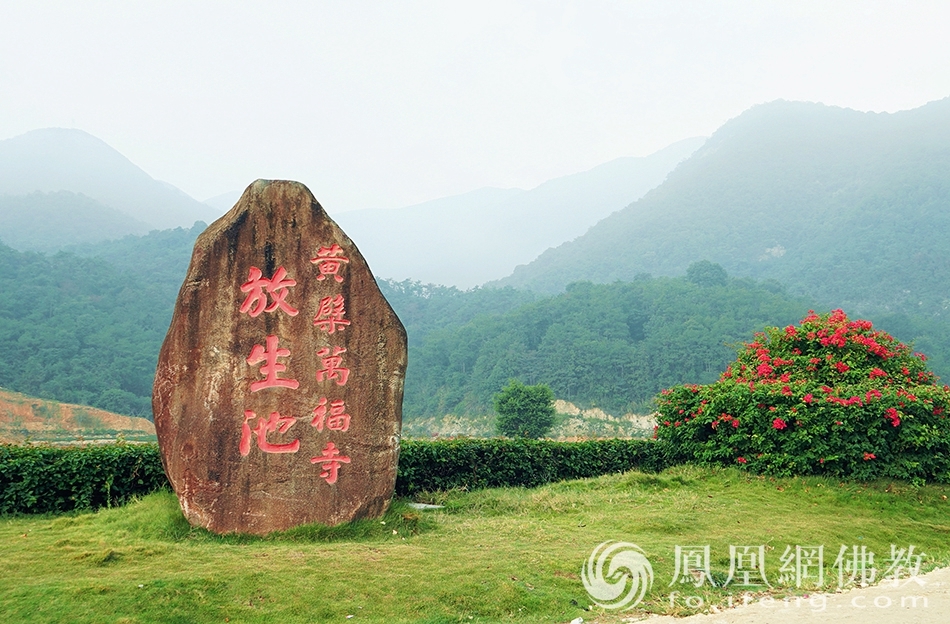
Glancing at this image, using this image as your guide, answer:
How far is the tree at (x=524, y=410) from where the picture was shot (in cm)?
2595

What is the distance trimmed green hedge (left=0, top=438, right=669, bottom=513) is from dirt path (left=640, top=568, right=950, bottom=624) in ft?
14.8

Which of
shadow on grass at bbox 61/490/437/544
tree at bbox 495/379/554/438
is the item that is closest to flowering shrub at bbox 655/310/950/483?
shadow on grass at bbox 61/490/437/544

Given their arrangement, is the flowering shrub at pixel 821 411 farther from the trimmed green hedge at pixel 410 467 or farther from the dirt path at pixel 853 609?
the dirt path at pixel 853 609

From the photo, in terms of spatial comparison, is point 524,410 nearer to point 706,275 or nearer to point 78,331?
point 78,331

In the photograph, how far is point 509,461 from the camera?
30.9 ft

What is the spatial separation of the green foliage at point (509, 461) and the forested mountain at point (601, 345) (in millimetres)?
34982

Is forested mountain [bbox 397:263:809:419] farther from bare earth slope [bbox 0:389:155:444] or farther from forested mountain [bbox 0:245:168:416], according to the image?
bare earth slope [bbox 0:389:155:444]

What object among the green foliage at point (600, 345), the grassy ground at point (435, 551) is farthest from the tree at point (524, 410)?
the green foliage at point (600, 345)

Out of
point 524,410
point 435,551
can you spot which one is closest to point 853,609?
point 435,551

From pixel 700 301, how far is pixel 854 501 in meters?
47.2

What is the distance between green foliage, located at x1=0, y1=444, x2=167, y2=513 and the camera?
22.2 ft

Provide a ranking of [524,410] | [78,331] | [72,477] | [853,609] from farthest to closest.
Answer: [78,331] < [524,410] < [72,477] < [853,609]

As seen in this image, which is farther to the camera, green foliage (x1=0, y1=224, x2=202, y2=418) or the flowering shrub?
green foliage (x1=0, y1=224, x2=202, y2=418)

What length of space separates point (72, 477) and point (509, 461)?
506 cm
